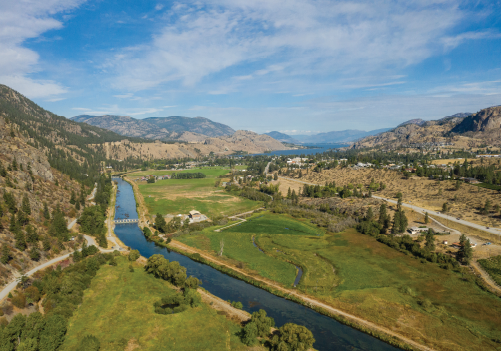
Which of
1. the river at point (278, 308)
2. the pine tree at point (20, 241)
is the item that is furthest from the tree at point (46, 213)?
the river at point (278, 308)

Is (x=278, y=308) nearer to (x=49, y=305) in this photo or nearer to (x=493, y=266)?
(x=49, y=305)

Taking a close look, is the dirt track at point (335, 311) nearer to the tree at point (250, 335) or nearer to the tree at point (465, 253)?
the tree at point (250, 335)

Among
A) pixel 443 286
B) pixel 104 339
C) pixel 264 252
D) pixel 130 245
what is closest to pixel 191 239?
pixel 130 245

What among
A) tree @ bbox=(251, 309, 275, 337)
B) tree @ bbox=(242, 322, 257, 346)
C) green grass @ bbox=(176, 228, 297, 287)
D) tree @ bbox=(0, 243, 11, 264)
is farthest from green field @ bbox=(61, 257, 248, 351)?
green grass @ bbox=(176, 228, 297, 287)

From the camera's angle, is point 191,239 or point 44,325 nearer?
point 44,325

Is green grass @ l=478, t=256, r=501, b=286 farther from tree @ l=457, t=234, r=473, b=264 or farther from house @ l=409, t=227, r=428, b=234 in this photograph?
house @ l=409, t=227, r=428, b=234

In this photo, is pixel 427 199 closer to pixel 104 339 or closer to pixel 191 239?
pixel 191 239
